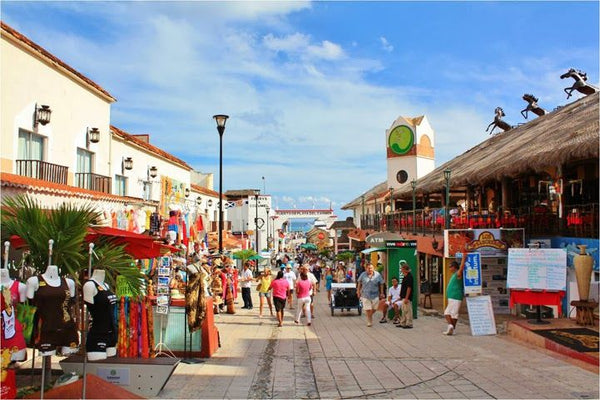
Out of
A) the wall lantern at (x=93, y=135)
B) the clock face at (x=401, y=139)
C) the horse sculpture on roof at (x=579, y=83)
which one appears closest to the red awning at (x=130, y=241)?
the wall lantern at (x=93, y=135)

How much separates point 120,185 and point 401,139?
85.4ft

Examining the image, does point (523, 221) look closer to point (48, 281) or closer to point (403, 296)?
point (403, 296)

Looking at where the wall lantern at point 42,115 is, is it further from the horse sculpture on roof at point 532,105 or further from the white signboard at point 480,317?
the horse sculpture on roof at point 532,105

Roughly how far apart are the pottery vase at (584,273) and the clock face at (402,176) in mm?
30875

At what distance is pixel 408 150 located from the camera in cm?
4178

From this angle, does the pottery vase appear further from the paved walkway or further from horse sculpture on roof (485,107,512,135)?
horse sculpture on roof (485,107,512,135)

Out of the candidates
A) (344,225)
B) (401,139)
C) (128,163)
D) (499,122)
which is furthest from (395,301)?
(344,225)

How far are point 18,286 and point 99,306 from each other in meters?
0.88

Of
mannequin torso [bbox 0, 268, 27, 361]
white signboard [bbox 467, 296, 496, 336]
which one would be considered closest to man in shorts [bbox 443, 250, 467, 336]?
white signboard [bbox 467, 296, 496, 336]

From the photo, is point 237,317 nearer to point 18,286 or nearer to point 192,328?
point 192,328

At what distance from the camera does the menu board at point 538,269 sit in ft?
36.2

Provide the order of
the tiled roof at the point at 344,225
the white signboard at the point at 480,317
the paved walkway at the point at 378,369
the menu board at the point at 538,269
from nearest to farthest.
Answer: the paved walkway at the point at 378,369 < the menu board at the point at 538,269 < the white signboard at the point at 480,317 < the tiled roof at the point at 344,225

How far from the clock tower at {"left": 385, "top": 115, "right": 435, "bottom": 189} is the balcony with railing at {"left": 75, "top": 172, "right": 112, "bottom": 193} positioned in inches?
1063

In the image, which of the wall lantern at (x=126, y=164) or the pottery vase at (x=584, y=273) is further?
the wall lantern at (x=126, y=164)
